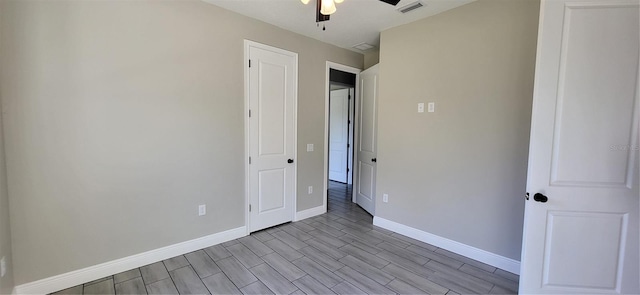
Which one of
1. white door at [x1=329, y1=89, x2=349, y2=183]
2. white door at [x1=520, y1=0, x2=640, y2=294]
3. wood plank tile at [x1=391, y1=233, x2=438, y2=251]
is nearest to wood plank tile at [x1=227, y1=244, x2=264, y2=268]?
wood plank tile at [x1=391, y1=233, x2=438, y2=251]

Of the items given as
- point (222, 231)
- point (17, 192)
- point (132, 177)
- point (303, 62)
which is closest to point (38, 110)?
point (17, 192)

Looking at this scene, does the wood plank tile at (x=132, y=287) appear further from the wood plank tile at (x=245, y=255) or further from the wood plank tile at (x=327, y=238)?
the wood plank tile at (x=327, y=238)

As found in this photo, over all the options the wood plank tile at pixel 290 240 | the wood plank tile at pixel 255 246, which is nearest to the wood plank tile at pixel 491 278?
the wood plank tile at pixel 290 240

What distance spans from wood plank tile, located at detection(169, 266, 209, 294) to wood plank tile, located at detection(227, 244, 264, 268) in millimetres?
427

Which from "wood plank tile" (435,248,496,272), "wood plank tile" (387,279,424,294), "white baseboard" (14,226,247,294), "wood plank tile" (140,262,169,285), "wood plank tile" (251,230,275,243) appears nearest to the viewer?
"white baseboard" (14,226,247,294)

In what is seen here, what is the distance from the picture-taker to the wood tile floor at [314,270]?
6.98 ft

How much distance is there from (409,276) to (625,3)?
238 cm

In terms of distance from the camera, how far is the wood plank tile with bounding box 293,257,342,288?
224 cm

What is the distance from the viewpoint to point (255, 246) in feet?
9.49

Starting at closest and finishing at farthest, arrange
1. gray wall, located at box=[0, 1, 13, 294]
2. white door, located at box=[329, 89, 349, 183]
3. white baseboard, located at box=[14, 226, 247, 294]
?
gray wall, located at box=[0, 1, 13, 294] → white baseboard, located at box=[14, 226, 247, 294] → white door, located at box=[329, 89, 349, 183]

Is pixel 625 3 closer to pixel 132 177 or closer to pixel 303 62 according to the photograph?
pixel 303 62

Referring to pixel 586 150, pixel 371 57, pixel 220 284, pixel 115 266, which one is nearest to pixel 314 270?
pixel 220 284

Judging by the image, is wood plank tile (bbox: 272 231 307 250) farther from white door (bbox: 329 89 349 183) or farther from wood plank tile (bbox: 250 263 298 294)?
white door (bbox: 329 89 349 183)

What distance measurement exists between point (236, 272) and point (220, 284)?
7.8 inches
